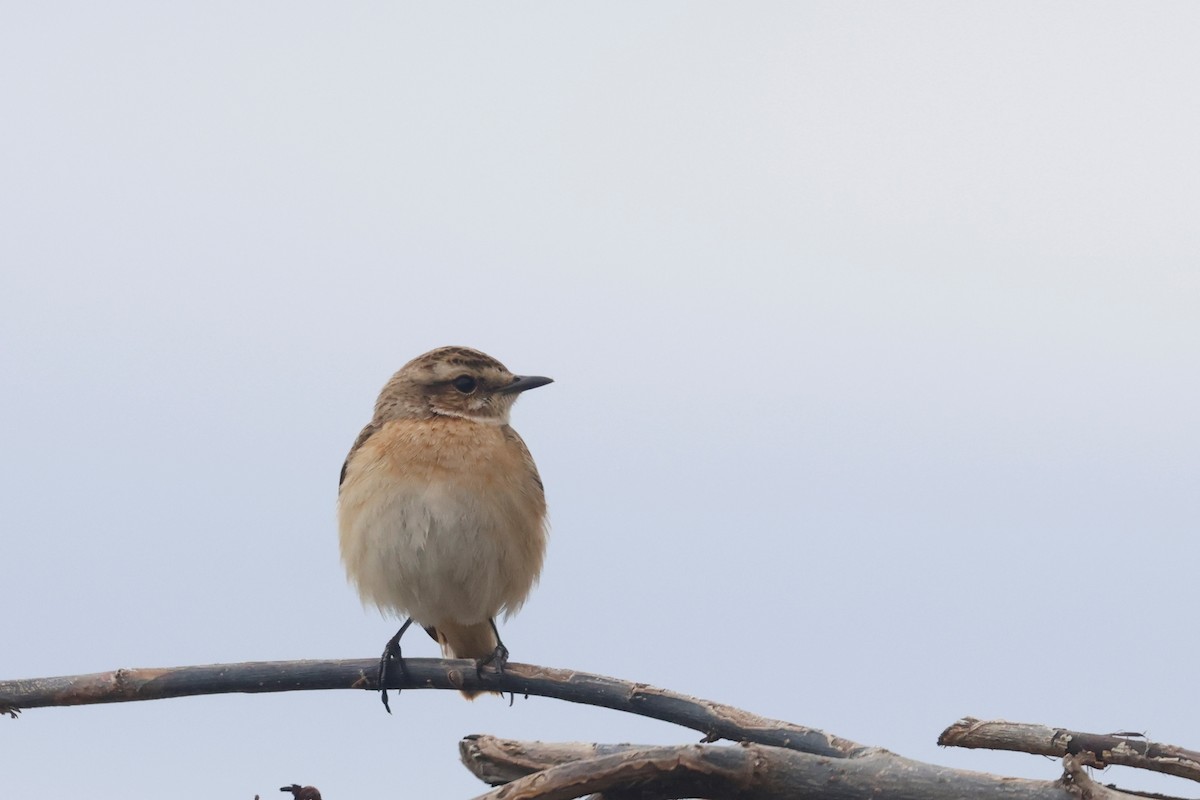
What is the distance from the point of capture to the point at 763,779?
3258mm

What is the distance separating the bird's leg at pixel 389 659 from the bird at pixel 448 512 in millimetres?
17

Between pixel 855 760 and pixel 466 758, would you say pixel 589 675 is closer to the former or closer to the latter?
pixel 466 758

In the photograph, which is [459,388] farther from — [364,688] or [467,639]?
[364,688]

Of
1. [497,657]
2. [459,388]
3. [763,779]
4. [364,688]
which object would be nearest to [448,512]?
[459,388]

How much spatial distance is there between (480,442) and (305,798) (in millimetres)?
4100

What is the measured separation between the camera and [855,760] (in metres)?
3.27

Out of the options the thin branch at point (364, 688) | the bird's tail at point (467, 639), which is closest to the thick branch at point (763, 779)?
the thin branch at point (364, 688)

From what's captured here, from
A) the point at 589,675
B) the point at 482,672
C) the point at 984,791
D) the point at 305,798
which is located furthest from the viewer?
the point at 482,672

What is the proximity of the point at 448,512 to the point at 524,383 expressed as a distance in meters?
1.22

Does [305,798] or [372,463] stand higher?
[372,463]

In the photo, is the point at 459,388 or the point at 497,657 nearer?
the point at 497,657

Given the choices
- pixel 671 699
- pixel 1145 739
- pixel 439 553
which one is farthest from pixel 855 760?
pixel 439 553

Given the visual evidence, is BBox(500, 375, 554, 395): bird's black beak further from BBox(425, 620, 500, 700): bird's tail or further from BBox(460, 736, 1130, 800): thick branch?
BBox(460, 736, 1130, 800): thick branch

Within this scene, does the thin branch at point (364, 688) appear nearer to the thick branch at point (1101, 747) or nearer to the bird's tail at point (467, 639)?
the thick branch at point (1101, 747)
